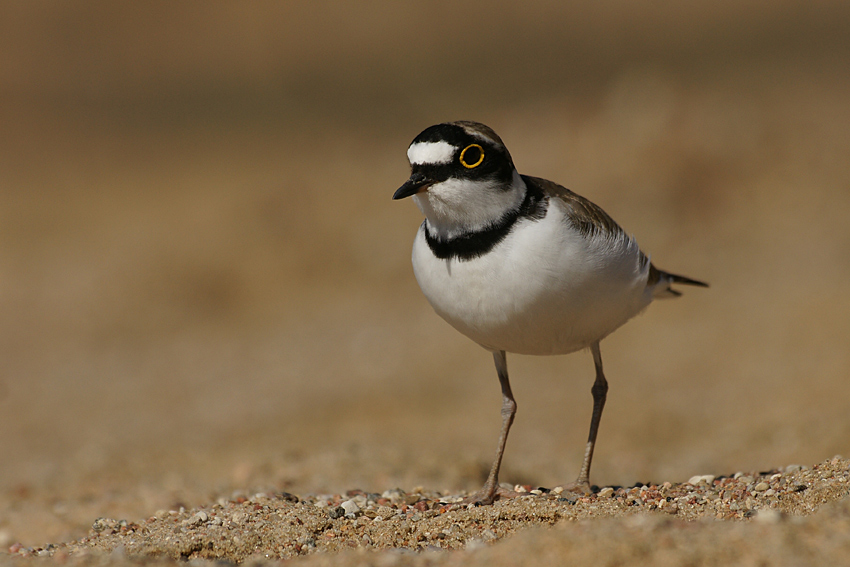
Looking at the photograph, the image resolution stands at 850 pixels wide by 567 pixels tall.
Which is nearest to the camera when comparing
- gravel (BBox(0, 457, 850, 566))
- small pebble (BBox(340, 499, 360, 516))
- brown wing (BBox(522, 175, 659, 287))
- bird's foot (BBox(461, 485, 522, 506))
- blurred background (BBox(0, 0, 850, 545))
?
gravel (BBox(0, 457, 850, 566))

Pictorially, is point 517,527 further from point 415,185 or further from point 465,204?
point 415,185

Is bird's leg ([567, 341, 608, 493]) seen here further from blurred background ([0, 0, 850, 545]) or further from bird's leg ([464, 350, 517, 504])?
blurred background ([0, 0, 850, 545])

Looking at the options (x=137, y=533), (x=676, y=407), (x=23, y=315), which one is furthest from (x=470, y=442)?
(x=23, y=315)

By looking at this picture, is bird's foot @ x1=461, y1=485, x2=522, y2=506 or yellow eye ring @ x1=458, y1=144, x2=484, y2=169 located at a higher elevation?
yellow eye ring @ x1=458, y1=144, x2=484, y2=169

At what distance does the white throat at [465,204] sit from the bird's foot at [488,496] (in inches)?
61.5

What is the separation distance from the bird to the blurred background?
2656 millimetres

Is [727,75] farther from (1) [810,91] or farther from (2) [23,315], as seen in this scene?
(2) [23,315]

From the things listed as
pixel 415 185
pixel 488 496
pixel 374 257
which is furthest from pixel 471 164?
pixel 374 257

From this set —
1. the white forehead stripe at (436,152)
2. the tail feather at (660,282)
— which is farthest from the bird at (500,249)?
the tail feather at (660,282)

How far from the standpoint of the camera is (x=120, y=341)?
1320 cm

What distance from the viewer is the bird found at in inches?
160

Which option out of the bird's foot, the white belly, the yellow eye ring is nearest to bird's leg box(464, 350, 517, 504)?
the bird's foot

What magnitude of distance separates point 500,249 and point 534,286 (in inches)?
9.7

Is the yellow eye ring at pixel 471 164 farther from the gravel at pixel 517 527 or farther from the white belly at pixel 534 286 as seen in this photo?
the gravel at pixel 517 527
